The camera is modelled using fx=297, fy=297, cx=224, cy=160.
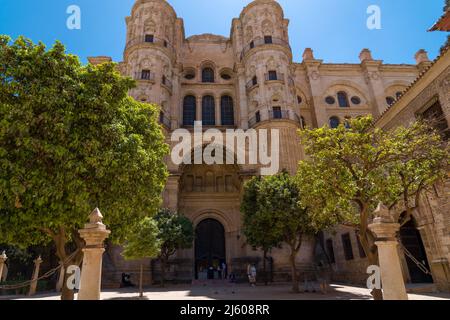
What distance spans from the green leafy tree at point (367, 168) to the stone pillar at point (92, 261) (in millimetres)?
6776

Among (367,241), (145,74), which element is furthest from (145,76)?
(367,241)

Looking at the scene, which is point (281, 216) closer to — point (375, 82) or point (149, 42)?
point (149, 42)

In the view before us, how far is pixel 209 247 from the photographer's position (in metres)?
26.3

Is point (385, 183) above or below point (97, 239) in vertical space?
above

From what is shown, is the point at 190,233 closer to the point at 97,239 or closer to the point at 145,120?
the point at 145,120

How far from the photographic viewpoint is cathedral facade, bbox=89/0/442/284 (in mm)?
24656

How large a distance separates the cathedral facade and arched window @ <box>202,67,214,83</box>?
113mm

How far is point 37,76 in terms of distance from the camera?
839cm

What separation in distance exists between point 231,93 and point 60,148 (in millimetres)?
24735

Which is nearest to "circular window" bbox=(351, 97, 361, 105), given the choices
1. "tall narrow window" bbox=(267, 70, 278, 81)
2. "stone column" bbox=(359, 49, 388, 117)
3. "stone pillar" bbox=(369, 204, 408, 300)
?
"stone column" bbox=(359, 49, 388, 117)
